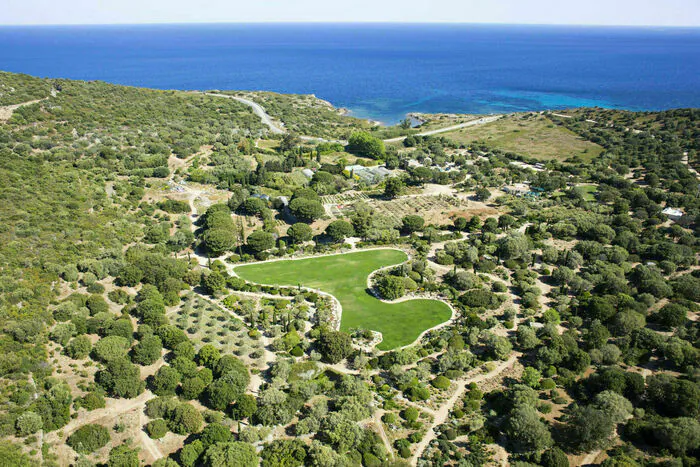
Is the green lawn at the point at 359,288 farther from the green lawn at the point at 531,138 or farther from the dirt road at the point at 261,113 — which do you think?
the green lawn at the point at 531,138

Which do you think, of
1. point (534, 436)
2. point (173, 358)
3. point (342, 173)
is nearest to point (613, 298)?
point (534, 436)

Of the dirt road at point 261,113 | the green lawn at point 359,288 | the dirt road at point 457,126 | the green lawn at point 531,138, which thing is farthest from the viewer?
the dirt road at point 261,113

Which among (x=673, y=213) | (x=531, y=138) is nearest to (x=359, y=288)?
(x=673, y=213)

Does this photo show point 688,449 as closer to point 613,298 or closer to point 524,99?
point 613,298

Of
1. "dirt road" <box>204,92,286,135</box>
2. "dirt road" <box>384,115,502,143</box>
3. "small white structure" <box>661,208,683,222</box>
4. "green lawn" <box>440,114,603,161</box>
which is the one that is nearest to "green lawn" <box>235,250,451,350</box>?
"small white structure" <box>661,208,683,222</box>

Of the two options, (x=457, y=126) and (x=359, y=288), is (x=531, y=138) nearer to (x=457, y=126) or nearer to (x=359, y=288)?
(x=457, y=126)

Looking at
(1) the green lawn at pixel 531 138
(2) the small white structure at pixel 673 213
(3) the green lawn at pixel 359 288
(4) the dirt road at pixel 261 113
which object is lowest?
(3) the green lawn at pixel 359 288

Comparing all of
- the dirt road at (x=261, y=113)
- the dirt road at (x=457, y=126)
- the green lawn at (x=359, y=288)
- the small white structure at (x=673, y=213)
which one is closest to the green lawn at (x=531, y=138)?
the dirt road at (x=457, y=126)
